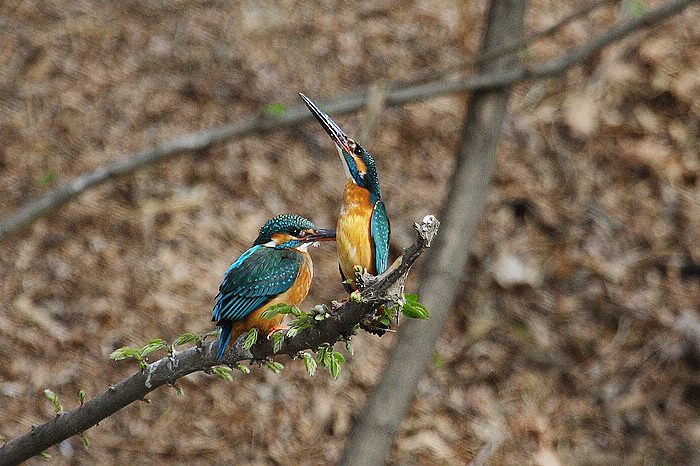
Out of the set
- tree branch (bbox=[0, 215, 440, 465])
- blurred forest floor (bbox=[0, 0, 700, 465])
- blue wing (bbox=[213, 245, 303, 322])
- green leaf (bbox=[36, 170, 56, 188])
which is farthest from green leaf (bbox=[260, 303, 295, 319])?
green leaf (bbox=[36, 170, 56, 188])

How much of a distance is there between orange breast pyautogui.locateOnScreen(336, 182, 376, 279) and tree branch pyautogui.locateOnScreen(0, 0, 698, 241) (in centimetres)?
346

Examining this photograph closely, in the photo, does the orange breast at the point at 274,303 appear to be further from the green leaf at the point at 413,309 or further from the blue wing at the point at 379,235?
the green leaf at the point at 413,309

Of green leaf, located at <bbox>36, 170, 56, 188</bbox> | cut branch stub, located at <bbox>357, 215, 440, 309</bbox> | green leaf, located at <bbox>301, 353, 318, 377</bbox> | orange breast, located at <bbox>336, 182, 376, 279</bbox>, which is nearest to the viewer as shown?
cut branch stub, located at <bbox>357, 215, 440, 309</bbox>

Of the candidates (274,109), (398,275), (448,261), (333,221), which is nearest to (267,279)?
(398,275)

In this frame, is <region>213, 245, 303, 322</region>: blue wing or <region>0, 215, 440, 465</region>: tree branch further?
<region>213, 245, 303, 322</region>: blue wing

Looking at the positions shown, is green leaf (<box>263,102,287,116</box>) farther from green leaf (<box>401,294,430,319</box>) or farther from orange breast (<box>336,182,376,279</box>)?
green leaf (<box>401,294,430,319</box>)

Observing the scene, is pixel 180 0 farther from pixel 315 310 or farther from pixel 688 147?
pixel 315 310

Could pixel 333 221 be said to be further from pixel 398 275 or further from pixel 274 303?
pixel 398 275

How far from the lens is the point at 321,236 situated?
75.3 inches

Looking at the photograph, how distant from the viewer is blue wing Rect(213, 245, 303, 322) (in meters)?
1.92

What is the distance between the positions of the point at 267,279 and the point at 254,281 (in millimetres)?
40

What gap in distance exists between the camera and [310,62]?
759cm

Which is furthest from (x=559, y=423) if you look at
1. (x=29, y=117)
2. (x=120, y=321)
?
(x=29, y=117)

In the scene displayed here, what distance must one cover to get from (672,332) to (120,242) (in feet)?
14.6
